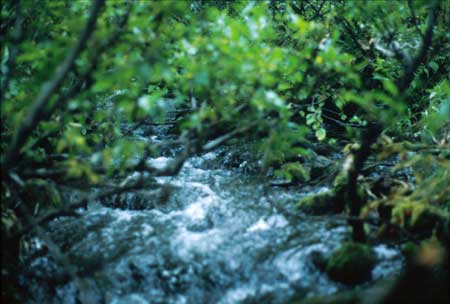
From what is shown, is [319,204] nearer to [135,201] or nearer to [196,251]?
[196,251]

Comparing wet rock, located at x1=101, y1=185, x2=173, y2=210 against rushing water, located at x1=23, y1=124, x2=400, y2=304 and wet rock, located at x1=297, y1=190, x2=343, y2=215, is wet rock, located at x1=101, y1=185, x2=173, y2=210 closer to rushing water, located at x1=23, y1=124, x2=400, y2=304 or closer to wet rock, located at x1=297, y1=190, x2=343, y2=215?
rushing water, located at x1=23, y1=124, x2=400, y2=304

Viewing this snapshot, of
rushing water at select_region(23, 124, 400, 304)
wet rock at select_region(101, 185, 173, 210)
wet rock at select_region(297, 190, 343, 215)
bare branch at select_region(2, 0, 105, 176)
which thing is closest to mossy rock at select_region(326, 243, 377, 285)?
rushing water at select_region(23, 124, 400, 304)

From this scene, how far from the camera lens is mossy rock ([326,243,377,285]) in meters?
3.94

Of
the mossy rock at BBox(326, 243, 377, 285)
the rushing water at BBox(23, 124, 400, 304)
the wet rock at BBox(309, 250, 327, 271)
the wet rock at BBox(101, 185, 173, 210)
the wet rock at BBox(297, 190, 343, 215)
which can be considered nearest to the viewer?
the mossy rock at BBox(326, 243, 377, 285)

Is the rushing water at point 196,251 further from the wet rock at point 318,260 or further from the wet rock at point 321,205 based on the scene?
the wet rock at point 321,205

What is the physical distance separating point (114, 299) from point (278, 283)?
1.81 meters

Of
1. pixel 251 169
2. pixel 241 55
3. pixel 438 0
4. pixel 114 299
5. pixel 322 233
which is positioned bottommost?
pixel 114 299

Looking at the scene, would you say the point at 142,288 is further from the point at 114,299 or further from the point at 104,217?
the point at 104,217

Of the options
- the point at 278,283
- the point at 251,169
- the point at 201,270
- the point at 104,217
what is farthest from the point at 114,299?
the point at 251,169

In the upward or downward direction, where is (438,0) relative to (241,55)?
upward

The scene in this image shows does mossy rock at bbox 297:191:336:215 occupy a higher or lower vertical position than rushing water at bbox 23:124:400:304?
higher

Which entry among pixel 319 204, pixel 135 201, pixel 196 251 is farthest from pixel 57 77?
pixel 319 204

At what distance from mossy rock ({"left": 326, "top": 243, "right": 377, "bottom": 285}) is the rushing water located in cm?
11

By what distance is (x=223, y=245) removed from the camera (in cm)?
494
